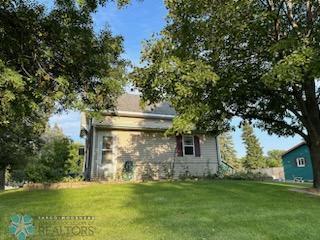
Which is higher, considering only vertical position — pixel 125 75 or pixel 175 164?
pixel 125 75

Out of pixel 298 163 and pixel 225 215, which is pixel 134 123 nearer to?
pixel 225 215

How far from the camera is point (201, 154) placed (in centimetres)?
2072

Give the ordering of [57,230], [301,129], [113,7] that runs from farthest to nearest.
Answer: [301,129]
[113,7]
[57,230]

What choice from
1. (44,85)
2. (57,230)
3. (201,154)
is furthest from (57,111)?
(201,154)

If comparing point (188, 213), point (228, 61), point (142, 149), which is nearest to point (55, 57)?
point (188, 213)

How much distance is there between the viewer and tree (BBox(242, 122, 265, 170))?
57.8 m

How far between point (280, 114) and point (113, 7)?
8.61 meters

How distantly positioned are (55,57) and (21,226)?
570 centimetres

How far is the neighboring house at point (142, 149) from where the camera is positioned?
A: 18.4 meters

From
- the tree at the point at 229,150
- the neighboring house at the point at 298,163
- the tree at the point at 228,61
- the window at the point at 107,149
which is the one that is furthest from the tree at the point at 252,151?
the tree at the point at 228,61

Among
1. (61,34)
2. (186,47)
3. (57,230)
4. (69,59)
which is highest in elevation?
(186,47)

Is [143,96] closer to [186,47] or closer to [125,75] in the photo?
[125,75]

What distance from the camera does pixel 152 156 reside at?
19562mm

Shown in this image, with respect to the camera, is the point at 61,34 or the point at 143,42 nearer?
the point at 61,34
